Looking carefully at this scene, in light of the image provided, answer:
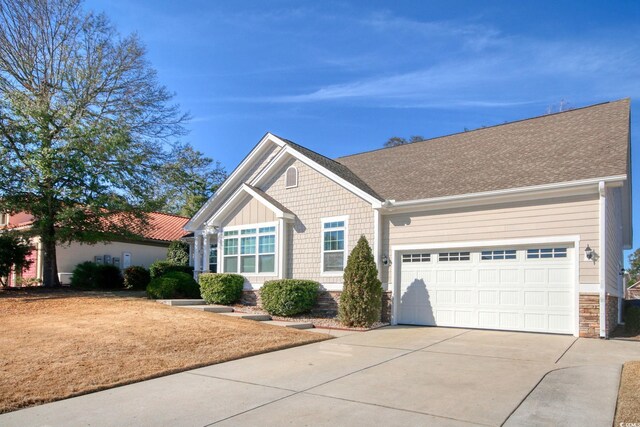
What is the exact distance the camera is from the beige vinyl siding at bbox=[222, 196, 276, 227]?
54.4ft

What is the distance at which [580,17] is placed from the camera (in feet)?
39.4

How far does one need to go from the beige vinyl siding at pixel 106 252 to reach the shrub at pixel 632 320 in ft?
66.6

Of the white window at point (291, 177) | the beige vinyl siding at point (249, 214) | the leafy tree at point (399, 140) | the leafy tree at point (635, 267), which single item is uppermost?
the leafy tree at point (399, 140)

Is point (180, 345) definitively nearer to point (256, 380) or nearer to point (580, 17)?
point (256, 380)

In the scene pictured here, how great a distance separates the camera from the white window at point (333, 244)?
588 inches

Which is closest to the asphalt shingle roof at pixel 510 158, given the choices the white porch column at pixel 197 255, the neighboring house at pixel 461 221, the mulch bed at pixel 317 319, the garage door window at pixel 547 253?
the neighboring house at pixel 461 221

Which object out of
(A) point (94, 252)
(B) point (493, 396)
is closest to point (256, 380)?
(B) point (493, 396)

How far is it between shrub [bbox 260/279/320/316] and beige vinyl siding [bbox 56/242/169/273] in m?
11.1

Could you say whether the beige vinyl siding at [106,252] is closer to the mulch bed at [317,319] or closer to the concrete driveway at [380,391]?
the mulch bed at [317,319]

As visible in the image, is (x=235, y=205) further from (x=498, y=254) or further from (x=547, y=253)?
(x=547, y=253)

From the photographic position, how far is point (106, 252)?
2517cm

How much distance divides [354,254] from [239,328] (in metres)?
3.75

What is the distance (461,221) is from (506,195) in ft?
4.53

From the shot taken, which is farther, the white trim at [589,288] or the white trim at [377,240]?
the white trim at [377,240]
